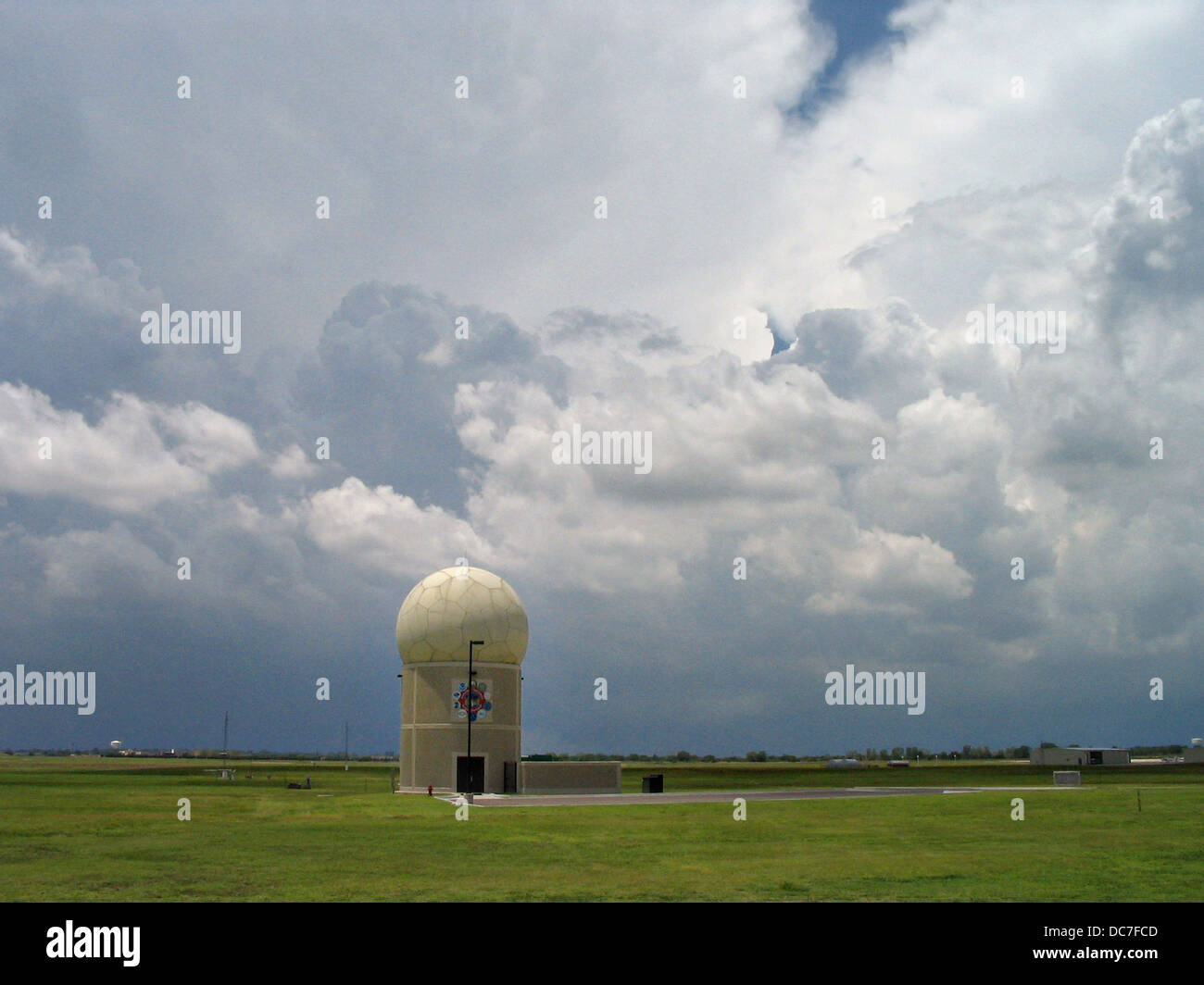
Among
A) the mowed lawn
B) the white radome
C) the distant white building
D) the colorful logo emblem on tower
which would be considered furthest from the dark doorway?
the distant white building

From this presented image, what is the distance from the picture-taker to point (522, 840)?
78.0 feet

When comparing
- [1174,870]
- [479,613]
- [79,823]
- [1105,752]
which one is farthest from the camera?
[1105,752]

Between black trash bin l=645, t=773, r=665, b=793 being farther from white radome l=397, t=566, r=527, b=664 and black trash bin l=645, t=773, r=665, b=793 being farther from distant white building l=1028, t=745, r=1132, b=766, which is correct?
distant white building l=1028, t=745, r=1132, b=766

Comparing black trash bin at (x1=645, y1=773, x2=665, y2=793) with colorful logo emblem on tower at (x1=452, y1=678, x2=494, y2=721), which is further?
colorful logo emblem on tower at (x1=452, y1=678, x2=494, y2=721)

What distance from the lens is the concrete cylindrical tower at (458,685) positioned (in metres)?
51.1

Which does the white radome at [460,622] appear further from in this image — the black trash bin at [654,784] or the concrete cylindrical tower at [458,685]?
the black trash bin at [654,784]

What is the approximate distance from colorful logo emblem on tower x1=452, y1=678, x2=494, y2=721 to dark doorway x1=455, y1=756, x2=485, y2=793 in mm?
1974

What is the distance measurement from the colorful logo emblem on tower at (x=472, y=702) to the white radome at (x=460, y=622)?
4.66 feet

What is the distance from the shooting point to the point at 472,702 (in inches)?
2003

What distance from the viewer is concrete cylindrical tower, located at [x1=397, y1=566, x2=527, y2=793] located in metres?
51.1
